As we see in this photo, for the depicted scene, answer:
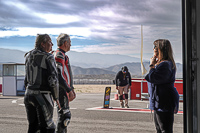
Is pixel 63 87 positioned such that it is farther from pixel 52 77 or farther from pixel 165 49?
pixel 165 49

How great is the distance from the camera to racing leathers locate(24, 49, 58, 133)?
3900 mm

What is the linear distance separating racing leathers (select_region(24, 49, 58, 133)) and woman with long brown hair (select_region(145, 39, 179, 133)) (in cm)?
141

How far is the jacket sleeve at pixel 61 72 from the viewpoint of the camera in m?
4.45

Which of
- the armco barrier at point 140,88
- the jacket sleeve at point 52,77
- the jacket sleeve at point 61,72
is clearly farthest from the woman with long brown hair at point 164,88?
the armco barrier at point 140,88

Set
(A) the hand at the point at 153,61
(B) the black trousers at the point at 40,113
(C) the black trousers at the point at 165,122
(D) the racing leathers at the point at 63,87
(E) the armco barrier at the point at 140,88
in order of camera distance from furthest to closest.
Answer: (E) the armco barrier at the point at 140,88, (D) the racing leathers at the point at 63,87, (A) the hand at the point at 153,61, (C) the black trousers at the point at 165,122, (B) the black trousers at the point at 40,113

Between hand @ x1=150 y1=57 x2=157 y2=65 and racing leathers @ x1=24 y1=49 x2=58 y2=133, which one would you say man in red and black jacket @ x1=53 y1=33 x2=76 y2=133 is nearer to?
racing leathers @ x1=24 y1=49 x2=58 y2=133

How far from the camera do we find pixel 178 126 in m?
7.35

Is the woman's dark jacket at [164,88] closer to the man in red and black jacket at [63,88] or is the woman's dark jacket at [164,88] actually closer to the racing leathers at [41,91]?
the man in red and black jacket at [63,88]

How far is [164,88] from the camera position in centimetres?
410

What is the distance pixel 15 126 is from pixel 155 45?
4.52m

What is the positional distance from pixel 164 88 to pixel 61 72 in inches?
62.4

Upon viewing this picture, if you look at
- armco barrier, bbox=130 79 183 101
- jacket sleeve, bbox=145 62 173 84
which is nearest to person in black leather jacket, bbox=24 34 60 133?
jacket sleeve, bbox=145 62 173 84

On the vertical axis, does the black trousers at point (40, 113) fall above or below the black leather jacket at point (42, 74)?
below

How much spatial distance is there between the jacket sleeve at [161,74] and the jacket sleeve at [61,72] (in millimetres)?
1284
